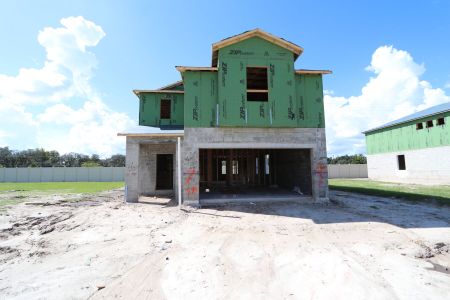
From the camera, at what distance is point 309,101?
12.7 meters

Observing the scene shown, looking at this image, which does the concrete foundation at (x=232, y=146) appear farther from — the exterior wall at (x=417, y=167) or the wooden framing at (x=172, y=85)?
the exterior wall at (x=417, y=167)

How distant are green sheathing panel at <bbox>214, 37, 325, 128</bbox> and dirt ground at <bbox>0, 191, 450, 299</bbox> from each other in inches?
172

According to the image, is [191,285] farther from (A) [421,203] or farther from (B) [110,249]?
(A) [421,203]

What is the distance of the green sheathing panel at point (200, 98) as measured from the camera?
1203cm

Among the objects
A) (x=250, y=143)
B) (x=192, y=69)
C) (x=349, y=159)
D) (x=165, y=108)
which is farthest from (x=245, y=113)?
(x=349, y=159)

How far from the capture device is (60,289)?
4.34 metres

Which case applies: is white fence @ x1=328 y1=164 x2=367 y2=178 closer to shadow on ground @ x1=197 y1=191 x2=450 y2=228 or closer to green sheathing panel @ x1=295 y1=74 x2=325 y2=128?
shadow on ground @ x1=197 y1=191 x2=450 y2=228

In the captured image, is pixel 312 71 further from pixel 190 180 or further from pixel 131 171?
pixel 131 171

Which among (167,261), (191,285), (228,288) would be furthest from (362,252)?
(167,261)

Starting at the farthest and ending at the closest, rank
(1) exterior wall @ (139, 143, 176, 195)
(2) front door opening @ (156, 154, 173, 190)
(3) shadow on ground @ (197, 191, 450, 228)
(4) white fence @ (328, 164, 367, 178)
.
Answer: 1. (4) white fence @ (328, 164, 367, 178)
2. (2) front door opening @ (156, 154, 173, 190)
3. (1) exterior wall @ (139, 143, 176, 195)
4. (3) shadow on ground @ (197, 191, 450, 228)

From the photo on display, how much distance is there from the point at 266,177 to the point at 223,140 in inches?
345

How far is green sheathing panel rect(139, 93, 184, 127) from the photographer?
1666 centimetres

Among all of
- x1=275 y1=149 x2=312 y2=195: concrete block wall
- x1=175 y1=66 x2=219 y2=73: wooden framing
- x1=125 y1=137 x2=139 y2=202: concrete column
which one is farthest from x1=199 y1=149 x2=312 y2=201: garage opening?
x1=175 y1=66 x2=219 y2=73: wooden framing

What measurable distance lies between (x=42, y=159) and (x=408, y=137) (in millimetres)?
82113
